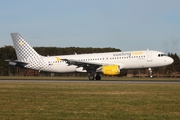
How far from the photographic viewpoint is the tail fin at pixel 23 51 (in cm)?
5872

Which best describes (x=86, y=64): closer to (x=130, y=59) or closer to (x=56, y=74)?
(x=130, y=59)

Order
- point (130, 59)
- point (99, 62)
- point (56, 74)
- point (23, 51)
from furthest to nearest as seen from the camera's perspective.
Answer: point (56, 74) → point (23, 51) → point (99, 62) → point (130, 59)

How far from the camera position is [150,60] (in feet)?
173

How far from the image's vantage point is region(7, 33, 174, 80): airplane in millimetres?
52719

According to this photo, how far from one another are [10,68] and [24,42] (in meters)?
58.9

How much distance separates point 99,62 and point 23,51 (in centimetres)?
1241

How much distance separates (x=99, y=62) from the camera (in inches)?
2147

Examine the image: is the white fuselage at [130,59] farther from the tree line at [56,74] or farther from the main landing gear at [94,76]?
the tree line at [56,74]

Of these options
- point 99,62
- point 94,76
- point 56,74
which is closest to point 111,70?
point 99,62

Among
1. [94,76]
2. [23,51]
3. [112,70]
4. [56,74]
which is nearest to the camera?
[112,70]

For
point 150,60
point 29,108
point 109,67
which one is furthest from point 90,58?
point 29,108

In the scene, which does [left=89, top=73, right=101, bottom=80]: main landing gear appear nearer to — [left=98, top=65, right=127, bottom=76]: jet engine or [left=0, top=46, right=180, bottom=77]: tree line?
[left=98, top=65, right=127, bottom=76]: jet engine

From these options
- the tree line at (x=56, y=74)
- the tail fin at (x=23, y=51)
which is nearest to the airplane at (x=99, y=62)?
the tail fin at (x=23, y=51)

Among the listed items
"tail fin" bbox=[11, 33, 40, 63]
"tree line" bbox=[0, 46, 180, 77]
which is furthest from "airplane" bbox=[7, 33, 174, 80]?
"tree line" bbox=[0, 46, 180, 77]
